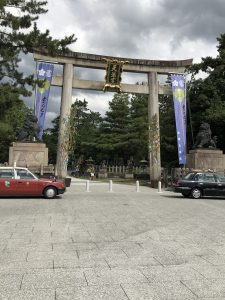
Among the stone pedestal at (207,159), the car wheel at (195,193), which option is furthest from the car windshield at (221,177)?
the stone pedestal at (207,159)

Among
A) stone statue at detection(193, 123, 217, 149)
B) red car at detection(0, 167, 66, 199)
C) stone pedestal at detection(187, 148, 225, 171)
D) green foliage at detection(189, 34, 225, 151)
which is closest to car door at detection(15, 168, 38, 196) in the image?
red car at detection(0, 167, 66, 199)

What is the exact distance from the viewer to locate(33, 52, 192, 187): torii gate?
101ft

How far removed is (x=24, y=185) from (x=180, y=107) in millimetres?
18445

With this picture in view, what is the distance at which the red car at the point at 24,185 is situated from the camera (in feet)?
57.9

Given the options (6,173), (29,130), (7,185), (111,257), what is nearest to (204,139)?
(29,130)

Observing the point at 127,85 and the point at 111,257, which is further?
the point at 127,85

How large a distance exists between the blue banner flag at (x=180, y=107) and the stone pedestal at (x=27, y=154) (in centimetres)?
1083

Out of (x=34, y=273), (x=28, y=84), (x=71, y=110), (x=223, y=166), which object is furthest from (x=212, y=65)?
(x=34, y=273)

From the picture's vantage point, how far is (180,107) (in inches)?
1289

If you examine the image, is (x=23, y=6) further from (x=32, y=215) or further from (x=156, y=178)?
(x=156, y=178)

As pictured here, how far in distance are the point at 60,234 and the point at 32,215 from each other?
3449mm

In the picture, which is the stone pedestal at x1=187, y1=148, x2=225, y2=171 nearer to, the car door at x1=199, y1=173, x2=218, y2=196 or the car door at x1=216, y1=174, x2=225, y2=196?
the car door at x1=216, y1=174, x2=225, y2=196

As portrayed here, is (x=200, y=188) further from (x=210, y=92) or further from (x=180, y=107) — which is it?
(x=210, y=92)

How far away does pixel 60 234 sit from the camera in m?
8.52
